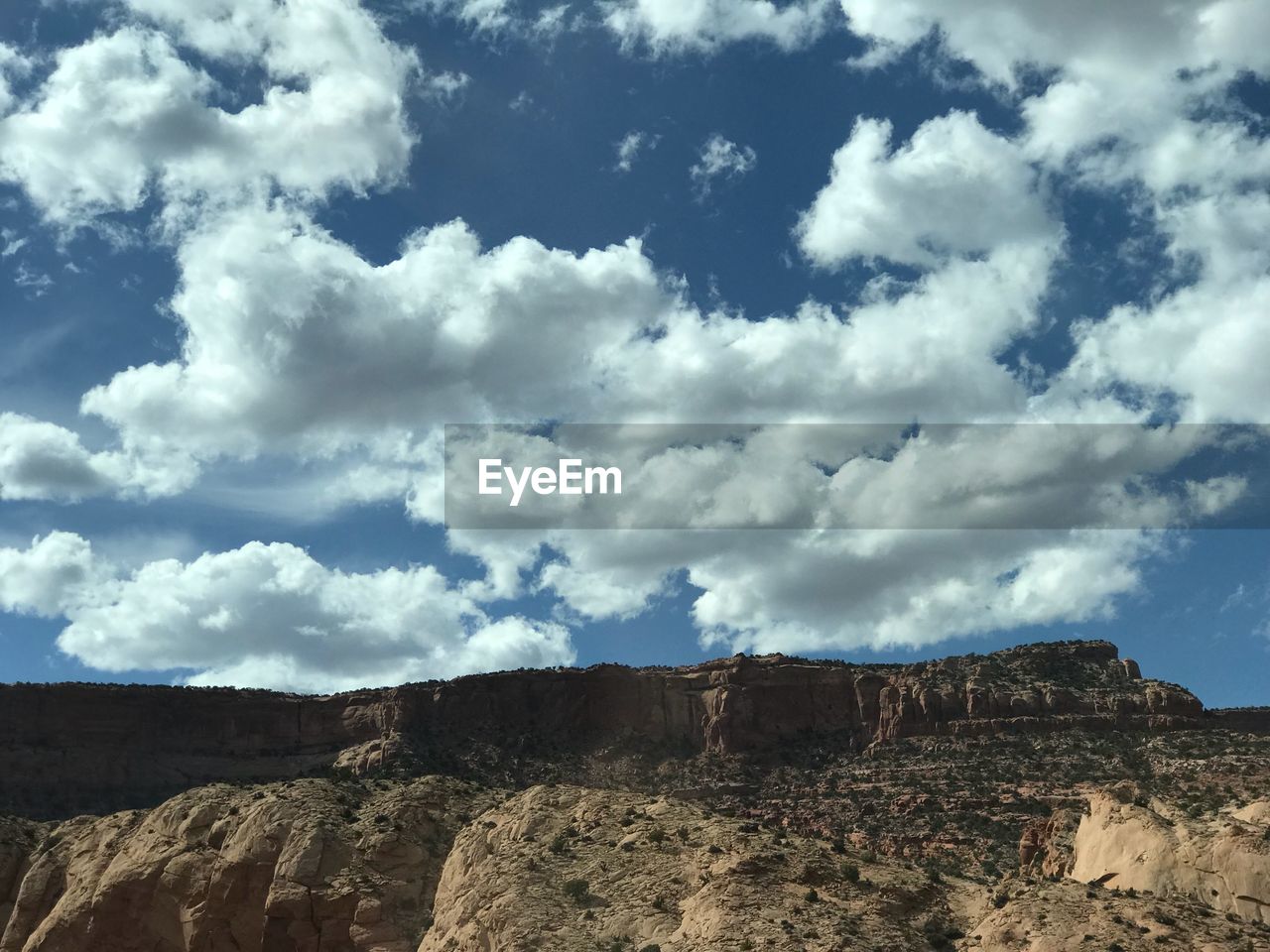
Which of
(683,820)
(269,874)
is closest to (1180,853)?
(683,820)

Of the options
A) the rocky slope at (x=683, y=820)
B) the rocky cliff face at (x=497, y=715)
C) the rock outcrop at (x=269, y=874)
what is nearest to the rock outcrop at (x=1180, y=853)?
the rocky slope at (x=683, y=820)

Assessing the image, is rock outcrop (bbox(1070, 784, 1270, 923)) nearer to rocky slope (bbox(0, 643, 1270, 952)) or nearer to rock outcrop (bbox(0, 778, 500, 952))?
rocky slope (bbox(0, 643, 1270, 952))

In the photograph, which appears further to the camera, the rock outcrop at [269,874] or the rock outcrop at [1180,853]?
the rock outcrop at [269,874]

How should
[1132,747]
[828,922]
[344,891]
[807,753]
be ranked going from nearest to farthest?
[828,922] < [344,891] < [1132,747] < [807,753]

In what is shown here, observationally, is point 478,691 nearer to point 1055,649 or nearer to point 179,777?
point 179,777

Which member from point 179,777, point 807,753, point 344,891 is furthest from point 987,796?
point 179,777

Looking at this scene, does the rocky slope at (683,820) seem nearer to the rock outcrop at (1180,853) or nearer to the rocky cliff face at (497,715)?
the rock outcrop at (1180,853)
